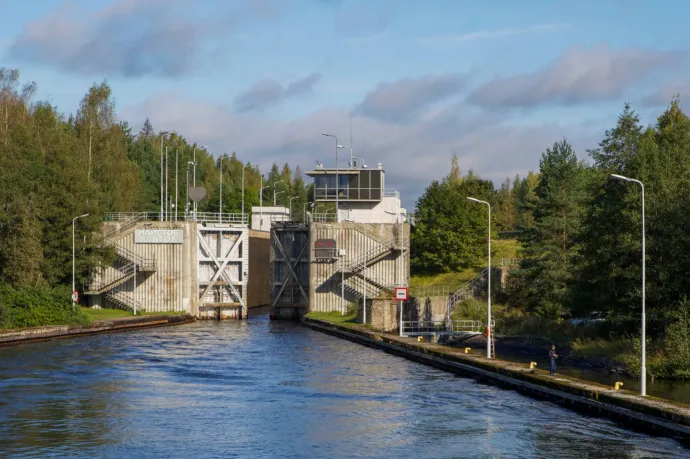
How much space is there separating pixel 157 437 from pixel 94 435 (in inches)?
87.7

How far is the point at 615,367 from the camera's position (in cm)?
4741

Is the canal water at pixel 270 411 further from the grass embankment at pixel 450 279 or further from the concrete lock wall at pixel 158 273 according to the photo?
the grass embankment at pixel 450 279

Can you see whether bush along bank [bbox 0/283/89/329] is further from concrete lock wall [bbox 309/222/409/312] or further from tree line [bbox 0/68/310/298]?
concrete lock wall [bbox 309/222/409/312]

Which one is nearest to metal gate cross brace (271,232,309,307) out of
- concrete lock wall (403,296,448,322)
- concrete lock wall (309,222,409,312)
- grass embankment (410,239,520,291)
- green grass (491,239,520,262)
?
concrete lock wall (309,222,409,312)

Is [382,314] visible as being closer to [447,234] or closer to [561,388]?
[447,234]

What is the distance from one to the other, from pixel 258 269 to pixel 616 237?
55.7 m

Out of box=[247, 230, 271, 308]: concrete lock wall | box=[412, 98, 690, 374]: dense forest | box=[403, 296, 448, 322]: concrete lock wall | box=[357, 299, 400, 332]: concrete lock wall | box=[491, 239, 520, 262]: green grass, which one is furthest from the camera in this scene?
box=[491, 239, 520, 262]: green grass

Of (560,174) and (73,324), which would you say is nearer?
(73,324)

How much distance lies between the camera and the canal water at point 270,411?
2923cm

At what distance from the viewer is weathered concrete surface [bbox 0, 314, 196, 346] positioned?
5895cm

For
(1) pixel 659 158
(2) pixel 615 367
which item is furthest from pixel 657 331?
(1) pixel 659 158

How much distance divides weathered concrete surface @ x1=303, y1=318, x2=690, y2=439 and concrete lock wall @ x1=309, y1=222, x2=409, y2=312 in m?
18.4

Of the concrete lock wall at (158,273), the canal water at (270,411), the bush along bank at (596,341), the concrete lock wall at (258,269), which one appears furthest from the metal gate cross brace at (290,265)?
the canal water at (270,411)

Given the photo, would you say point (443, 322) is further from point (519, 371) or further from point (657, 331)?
point (519, 371)
